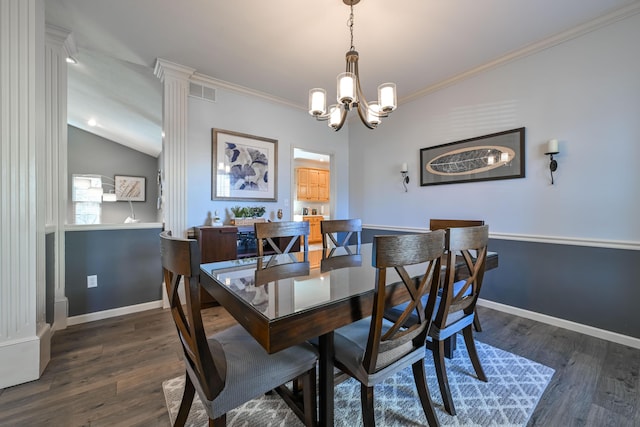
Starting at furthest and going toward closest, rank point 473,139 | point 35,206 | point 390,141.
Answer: point 390,141 < point 473,139 < point 35,206

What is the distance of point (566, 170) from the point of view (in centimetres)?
240

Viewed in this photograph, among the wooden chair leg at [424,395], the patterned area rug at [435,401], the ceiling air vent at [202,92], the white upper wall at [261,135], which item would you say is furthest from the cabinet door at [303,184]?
the wooden chair leg at [424,395]

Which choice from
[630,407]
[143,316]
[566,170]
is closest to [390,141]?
[566,170]

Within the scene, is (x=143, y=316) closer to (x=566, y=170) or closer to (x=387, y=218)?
(x=387, y=218)

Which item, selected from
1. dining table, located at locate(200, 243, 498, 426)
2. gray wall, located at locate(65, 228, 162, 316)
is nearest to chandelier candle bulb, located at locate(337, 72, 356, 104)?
dining table, located at locate(200, 243, 498, 426)

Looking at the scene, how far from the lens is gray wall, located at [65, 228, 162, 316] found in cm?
248

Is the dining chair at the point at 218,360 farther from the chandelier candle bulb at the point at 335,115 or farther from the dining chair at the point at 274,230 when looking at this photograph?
the chandelier candle bulb at the point at 335,115

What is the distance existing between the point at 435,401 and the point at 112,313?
305 centimetres

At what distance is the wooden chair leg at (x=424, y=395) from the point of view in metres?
1.25

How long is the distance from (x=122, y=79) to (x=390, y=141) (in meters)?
3.90

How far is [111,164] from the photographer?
22.5 feet

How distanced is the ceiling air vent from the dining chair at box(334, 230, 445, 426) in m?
3.22

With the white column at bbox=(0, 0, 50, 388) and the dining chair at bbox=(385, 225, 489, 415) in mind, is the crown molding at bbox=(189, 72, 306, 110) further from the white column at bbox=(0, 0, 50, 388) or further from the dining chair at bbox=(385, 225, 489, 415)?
the dining chair at bbox=(385, 225, 489, 415)

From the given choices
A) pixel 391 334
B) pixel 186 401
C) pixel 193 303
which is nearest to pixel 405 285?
pixel 391 334
